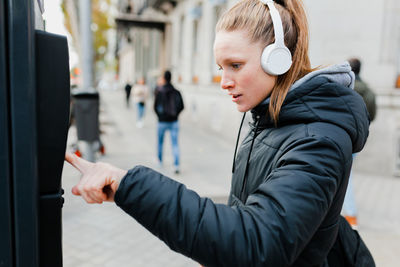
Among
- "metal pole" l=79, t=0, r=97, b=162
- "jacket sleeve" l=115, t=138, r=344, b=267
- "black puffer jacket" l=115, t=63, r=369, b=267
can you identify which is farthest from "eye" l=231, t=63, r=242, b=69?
"metal pole" l=79, t=0, r=97, b=162

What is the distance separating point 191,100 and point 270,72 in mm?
13872

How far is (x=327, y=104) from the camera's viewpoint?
1.17 metres

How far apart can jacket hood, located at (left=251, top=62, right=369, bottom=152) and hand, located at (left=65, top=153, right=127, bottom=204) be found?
1.84 feet

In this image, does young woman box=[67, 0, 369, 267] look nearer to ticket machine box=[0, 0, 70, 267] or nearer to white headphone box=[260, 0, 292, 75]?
white headphone box=[260, 0, 292, 75]

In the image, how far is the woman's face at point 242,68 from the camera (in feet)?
3.84

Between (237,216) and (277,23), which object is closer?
(237,216)

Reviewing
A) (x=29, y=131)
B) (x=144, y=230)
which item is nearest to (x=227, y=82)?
(x=29, y=131)

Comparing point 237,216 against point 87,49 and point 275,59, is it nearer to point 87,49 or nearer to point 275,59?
point 275,59

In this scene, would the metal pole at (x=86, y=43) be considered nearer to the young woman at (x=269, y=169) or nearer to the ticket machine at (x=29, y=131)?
the young woman at (x=269, y=169)

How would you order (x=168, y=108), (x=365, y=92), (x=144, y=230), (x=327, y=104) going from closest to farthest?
(x=327, y=104)
(x=144, y=230)
(x=365, y=92)
(x=168, y=108)

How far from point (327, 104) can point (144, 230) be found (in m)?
3.57

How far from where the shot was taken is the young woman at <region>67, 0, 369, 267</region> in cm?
93

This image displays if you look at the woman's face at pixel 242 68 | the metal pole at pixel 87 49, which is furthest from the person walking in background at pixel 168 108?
the woman's face at pixel 242 68

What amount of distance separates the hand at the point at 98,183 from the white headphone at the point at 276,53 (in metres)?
0.54
